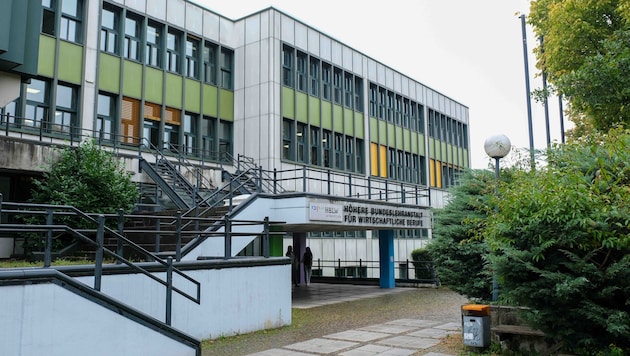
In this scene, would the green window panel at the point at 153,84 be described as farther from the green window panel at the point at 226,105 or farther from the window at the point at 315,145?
the window at the point at 315,145

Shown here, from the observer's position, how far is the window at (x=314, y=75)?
28828 mm

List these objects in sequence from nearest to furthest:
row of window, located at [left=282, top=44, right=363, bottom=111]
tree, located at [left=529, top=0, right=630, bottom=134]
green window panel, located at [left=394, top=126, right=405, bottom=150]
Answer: tree, located at [left=529, top=0, right=630, bottom=134]
row of window, located at [left=282, top=44, right=363, bottom=111]
green window panel, located at [left=394, top=126, right=405, bottom=150]

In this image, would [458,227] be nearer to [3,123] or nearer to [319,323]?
[319,323]

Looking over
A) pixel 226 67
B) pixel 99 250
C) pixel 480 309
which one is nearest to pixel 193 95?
pixel 226 67

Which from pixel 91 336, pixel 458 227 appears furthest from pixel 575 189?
pixel 91 336

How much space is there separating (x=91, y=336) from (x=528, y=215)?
668 centimetres

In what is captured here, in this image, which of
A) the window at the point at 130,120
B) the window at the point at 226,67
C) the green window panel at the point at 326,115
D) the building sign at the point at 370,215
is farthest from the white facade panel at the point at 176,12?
the building sign at the point at 370,215

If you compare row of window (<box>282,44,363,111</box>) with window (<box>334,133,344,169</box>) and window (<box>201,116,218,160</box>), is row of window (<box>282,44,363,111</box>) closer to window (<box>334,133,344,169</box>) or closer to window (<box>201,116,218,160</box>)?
window (<box>334,133,344,169</box>)

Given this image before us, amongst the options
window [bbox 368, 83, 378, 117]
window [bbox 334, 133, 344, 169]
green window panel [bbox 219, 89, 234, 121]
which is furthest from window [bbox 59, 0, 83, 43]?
window [bbox 368, 83, 378, 117]

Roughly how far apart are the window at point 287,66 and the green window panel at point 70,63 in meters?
9.69

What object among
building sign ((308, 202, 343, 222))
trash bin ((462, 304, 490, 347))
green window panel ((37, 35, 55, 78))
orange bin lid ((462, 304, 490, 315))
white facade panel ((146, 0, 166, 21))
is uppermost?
white facade panel ((146, 0, 166, 21))

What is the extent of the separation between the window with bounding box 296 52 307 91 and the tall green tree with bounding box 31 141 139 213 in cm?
1349

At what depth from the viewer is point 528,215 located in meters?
8.38

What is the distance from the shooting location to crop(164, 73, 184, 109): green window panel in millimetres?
23812
